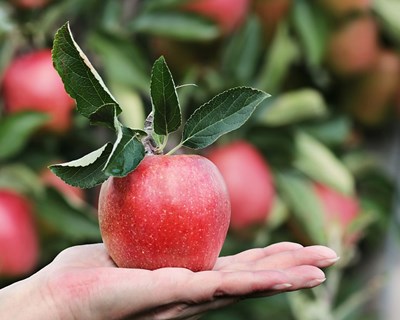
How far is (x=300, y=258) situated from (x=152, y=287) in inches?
4.3

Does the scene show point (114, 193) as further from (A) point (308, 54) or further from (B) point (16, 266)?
(A) point (308, 54)

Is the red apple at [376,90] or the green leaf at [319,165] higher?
the red apple at [376,90]

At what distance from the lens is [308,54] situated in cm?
146

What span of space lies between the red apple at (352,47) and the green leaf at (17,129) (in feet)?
1.44

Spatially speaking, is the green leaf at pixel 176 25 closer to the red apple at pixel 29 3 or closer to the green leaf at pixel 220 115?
the red apple at pixel 29 3

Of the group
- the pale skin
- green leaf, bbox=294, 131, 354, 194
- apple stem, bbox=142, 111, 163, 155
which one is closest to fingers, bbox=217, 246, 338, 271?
the pale skin

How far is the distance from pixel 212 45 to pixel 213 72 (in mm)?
43

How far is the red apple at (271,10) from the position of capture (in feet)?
4.76

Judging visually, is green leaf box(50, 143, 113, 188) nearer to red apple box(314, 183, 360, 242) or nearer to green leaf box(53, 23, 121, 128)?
green leaf box(53, 23, 121, 128)

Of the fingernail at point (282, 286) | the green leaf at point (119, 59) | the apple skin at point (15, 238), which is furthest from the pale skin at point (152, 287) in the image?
the green leaf at point (119, 59)

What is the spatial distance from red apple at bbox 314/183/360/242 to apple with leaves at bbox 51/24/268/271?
67 centimetres

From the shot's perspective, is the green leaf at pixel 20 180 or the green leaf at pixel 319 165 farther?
the green leaf at pixel 319 165

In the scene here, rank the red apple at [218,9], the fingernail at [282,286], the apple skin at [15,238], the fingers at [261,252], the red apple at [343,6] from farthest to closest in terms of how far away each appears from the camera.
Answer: the red apple at [343,6]
the red apple at [218,9]
the apple skin at [15,238]
the fingers at [261,252]
the fingernail at [282,286]

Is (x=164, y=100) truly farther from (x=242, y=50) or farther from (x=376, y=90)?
(x=376, y=90)
